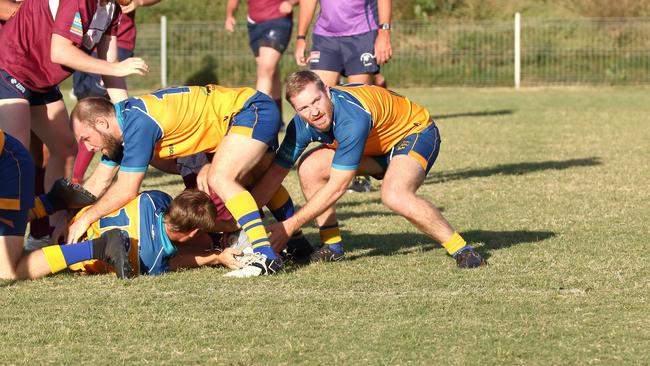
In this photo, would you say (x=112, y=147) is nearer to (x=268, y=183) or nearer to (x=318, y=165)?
(x=268, y=183)

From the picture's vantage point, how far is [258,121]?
684 centimetres

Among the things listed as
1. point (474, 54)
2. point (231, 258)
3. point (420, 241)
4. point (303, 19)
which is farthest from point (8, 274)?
point (474, 54)

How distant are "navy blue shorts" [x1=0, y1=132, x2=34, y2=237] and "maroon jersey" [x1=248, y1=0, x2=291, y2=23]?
798 cm

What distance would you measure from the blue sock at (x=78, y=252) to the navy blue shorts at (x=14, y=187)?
28 cm

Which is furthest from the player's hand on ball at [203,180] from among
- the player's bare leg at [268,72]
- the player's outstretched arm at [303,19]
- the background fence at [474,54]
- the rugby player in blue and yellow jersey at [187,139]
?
the background fence at [474,54]

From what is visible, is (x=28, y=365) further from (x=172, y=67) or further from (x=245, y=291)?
(x=172, y=67)

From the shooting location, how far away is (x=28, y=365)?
4.87 m

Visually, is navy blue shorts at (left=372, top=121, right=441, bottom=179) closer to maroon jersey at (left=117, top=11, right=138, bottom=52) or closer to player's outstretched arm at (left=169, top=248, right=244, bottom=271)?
player's outstretched arm at (left=169, top=248, right=244, bottom=271)

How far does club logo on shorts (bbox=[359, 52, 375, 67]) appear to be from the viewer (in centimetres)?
1059

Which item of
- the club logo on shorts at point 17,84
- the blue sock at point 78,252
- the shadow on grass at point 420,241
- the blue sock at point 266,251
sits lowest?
the shadow on grass at point 420,241

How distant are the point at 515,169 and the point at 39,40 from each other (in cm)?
582

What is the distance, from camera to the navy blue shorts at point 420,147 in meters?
7.00

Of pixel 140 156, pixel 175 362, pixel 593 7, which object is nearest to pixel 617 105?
pixel 593 7

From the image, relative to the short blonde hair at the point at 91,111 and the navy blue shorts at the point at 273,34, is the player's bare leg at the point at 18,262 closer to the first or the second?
the short blonde hair at the point at 91,111
